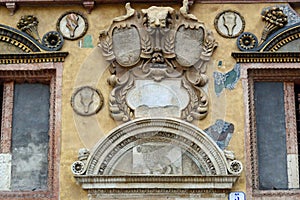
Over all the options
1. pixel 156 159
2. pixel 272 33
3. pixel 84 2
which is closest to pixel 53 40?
pixel 84 2

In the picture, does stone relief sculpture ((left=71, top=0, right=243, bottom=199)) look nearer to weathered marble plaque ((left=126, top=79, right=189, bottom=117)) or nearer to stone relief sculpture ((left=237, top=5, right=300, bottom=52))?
weathered marble plaque ((left=126, top=79, right=189, bottom=117))

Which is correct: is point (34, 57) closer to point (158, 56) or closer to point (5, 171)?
point (5, 171)

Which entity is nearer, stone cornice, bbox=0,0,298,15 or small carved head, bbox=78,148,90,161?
small carved head, bbox=78,148,90,161

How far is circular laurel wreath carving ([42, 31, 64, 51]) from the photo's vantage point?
43.6ft

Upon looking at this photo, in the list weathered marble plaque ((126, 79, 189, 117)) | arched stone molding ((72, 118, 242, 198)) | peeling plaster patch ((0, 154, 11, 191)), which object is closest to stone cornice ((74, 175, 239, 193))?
arched stone molding ((72, 118, 242, 198))

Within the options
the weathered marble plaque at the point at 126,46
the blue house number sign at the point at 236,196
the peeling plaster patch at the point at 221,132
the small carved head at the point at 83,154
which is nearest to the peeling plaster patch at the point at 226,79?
the peeling plaster patch at the point at 221,132

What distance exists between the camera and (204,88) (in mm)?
13078

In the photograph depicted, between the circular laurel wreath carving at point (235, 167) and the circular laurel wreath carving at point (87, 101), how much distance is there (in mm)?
2273

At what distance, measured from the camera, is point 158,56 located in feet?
43.0

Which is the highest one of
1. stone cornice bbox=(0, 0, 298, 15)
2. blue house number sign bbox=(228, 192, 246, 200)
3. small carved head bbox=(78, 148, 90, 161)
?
stone cornice bbox=(0, 0, 298, 15)

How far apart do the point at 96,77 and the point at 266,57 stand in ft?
9.08

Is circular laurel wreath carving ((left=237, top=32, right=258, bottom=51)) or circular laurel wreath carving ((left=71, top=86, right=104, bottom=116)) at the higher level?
circular laurel wreath carving ((left=237, top=32, right=258, bottom=51))

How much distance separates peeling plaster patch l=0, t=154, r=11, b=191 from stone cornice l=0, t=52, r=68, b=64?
1.55 metres

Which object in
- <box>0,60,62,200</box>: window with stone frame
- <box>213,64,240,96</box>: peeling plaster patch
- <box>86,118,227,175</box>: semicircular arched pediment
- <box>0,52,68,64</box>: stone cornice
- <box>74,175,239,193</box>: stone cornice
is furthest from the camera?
<box>0,52,68,64</box>: stone cornice
